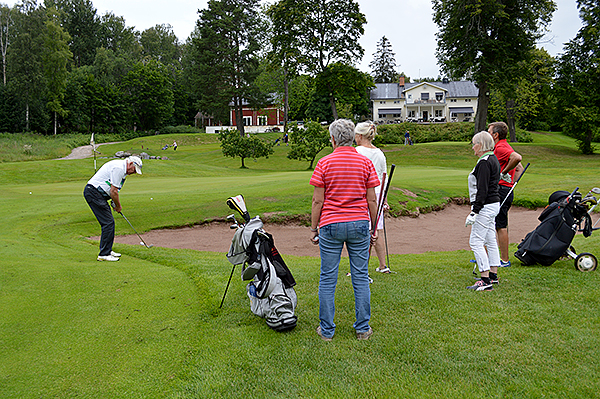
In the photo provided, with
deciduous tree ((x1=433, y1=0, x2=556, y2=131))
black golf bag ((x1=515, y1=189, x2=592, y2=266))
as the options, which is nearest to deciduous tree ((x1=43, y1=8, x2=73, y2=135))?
deciduous tree ((x1=433, y1=0, x2=556, y2=131))

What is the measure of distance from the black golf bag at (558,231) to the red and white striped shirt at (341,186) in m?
4.28

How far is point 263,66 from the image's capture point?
63656 mm

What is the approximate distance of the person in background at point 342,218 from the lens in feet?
14.6

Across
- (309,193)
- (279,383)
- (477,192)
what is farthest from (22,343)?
(309,193)

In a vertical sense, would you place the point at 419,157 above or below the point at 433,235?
above

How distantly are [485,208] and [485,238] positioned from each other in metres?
0.47

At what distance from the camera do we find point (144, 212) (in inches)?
527

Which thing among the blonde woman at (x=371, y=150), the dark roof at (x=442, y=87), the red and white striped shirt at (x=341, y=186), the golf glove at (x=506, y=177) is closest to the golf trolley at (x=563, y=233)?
the golf glove at (x=506, y=177)

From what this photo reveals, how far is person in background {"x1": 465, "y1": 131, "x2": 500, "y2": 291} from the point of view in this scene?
19.4 ft

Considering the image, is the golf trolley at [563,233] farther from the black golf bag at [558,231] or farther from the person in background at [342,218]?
the person in background at [342,218]

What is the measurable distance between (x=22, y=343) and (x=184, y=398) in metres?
2.17

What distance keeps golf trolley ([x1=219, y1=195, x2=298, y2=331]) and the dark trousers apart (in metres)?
4.41

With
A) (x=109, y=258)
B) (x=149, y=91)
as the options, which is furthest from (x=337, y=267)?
(x=149, y=91)

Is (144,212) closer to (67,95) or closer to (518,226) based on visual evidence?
(518,226)
